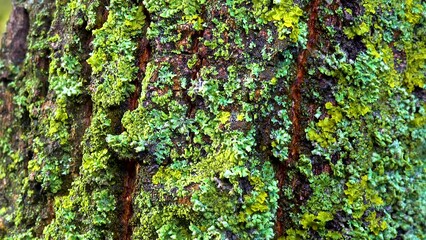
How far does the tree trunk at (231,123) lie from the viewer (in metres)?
1.11

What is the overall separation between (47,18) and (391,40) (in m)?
1.05

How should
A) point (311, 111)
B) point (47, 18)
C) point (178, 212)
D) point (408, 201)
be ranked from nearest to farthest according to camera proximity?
point (178, 212)
point (311, 111)
point (408, 201)
point (47, 18)

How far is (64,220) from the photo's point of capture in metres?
1.21

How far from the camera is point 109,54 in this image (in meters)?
1.20

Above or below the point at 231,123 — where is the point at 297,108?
above

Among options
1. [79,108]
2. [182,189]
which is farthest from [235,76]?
[79,108]

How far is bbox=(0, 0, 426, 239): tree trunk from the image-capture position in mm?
1110

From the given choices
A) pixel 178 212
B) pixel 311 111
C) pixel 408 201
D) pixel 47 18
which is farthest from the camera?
pixel 47 18

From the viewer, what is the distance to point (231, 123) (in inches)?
43.7

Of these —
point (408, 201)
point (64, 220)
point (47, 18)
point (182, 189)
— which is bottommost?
point (64, 220)

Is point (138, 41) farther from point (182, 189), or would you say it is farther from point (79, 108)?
point (182, 189)

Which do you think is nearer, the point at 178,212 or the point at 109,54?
the point at 178,212

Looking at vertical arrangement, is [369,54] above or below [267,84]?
above

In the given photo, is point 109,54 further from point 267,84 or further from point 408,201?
point 408,201
